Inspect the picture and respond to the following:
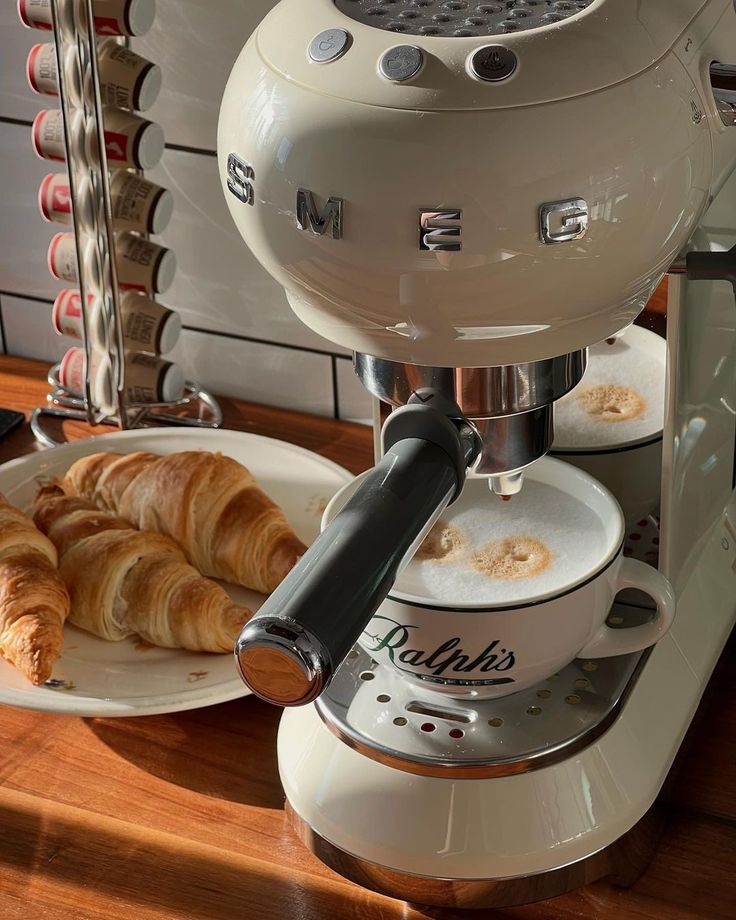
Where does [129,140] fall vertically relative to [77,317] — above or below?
above

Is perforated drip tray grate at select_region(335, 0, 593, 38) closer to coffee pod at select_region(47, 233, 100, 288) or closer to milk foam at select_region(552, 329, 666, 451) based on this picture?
milk foam at select_region(552, 329, 666, 451)

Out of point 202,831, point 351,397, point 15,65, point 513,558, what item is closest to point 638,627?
point 513,558

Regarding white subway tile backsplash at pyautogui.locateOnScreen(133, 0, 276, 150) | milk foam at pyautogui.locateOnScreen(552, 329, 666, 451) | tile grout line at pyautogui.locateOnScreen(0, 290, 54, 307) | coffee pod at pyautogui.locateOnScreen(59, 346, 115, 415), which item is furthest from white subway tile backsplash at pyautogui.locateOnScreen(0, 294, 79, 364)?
milk foam at pyautogui.locateOnScreen(552, 329, 666, 451)

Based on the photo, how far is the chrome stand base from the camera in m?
0.46

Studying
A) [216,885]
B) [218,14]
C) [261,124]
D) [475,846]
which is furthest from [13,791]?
[218,14]

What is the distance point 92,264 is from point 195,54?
0.48 ft

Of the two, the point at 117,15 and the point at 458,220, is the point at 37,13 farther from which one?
the point at 458,220

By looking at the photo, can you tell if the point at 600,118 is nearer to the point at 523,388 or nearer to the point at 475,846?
the point at 523,388

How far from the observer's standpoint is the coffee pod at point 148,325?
2.62ft

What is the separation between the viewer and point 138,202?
77 cm

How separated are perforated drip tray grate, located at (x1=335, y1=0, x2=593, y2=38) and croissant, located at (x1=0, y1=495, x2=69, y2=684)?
0.34 metres

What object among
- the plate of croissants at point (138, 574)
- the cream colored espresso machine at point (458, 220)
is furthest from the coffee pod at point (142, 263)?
the cream colored espresso machine at point (458, 220)

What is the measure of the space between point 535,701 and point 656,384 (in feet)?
0.57

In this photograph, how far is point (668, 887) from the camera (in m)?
0.49
